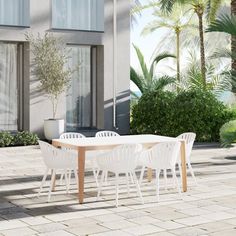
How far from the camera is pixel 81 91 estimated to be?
50.4ft

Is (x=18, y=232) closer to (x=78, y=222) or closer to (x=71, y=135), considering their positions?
(x=78, y=222)

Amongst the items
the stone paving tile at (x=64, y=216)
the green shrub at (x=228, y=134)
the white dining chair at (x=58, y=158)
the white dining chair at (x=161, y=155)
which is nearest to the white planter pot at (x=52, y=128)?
the green shrub at (x=228, y=134)

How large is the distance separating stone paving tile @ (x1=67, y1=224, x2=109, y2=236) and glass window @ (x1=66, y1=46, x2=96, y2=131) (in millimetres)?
9225

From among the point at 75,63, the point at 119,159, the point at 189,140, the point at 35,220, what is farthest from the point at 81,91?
the point at 35,220

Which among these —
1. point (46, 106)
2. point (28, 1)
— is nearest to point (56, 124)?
point (46, 106)

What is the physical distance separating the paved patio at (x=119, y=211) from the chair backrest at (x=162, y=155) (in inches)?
18.5

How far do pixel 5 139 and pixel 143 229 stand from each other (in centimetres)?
828

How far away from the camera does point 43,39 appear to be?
46.4 feet

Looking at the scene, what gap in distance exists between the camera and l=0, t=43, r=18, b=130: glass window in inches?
562

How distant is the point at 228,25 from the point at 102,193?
160 inches

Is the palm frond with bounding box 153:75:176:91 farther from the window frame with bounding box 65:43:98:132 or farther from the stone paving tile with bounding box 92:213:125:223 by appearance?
the stone paving tile with bounding box 92:213:125:223

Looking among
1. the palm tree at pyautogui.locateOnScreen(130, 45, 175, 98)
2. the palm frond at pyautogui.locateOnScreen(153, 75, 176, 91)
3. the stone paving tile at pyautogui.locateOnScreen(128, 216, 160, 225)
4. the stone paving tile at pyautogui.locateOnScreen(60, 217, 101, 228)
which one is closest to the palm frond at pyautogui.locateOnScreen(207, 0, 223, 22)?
the palm tree at pyautogui.locateOnScreen(130, 45, 175, 98)

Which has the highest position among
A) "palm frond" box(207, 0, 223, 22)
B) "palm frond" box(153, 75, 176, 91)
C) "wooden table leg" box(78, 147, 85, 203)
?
"palm frond" box(207, 0, 223, 22)

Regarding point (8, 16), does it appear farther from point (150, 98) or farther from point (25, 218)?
point (25, 218)
